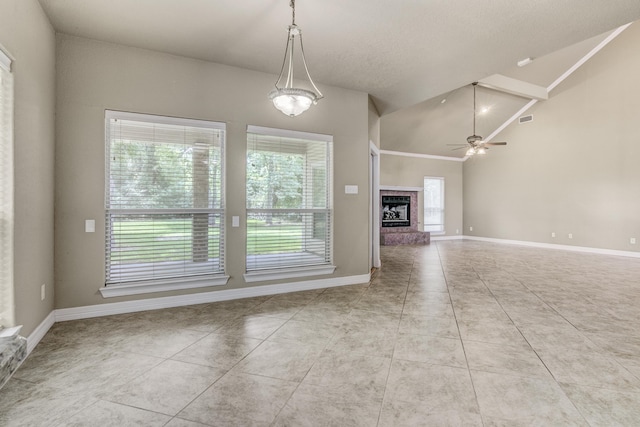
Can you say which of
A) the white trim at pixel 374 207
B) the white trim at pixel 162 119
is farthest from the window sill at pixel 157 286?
the white trim at pixel 374 207

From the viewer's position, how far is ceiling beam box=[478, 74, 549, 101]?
7.21 m

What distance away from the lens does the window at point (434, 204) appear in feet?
35.1

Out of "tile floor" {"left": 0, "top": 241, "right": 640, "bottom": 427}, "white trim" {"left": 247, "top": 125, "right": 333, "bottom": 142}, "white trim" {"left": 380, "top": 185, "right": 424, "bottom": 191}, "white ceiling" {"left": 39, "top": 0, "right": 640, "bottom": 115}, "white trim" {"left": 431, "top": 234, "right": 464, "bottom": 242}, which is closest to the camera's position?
"tile floor" {"left": 0, "top": 241, "right": 640, "bottom": 427}

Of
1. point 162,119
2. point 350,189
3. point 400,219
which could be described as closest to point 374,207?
point 350,189

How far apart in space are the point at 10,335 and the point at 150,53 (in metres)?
2.94

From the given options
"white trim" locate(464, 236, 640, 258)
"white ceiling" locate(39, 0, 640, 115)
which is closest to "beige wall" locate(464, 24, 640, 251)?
"white trim" locate(464, 236, 640, 258)

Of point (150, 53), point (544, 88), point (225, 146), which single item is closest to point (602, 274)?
point (544, 88)

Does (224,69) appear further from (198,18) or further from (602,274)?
(602,274)

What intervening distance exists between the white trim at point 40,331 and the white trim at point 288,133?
9.17 ft

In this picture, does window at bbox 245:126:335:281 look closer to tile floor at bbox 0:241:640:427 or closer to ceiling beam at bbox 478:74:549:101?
tile floor at bbox 0:241:640:427

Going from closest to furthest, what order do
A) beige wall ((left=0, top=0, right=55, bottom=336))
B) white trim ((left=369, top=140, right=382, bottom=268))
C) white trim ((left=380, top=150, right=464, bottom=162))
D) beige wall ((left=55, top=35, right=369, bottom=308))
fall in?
beige wall ((left=0, top=0, right=55, bottom=336))
beige wall ((left=55, top=35, right=369, bottom=308))
white trim ((left=369, top=140, right=382, bottom=268))
white trim ((left=380, top=150, right=464, bottom=162))

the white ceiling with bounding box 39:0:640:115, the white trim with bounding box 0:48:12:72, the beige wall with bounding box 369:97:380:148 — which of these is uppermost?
the white ceiling with bounding box 39:0:640:115

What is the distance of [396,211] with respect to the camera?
1016 centimetres

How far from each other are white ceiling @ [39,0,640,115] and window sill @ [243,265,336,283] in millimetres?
2602
